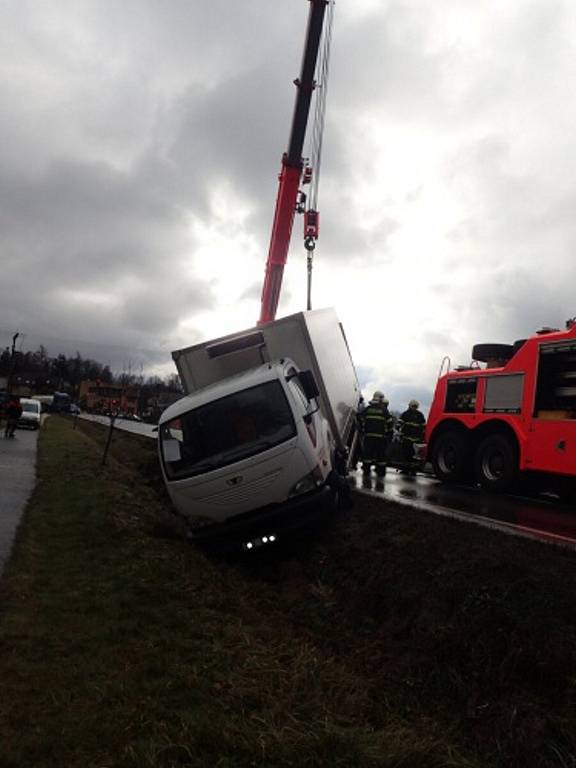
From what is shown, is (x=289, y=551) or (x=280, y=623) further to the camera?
(x=289, y=551)

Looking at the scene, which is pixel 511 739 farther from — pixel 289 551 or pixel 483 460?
pixel 483 460

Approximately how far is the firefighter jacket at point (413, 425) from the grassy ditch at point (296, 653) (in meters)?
6.42

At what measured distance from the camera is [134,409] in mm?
112250

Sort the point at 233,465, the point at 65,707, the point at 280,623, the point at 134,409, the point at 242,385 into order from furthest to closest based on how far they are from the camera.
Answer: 1. the point at 134,409
2. the point at 242,385
3. the point at 233,465
4. the point at 280,623
5. the point at 65,707

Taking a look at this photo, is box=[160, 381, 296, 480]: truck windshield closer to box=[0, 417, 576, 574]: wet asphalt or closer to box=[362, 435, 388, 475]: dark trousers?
box=[0, 417, 576, 574]: wet asphalt

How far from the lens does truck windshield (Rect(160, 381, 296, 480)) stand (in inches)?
295

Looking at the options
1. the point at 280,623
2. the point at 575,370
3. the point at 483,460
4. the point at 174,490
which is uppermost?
the point at 575,370

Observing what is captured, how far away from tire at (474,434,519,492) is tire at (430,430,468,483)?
0.41 m

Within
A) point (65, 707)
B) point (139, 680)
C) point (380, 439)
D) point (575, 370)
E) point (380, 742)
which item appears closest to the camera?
point (380, 742)

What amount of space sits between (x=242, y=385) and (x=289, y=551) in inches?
85.1

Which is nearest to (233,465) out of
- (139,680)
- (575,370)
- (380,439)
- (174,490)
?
(174,490)

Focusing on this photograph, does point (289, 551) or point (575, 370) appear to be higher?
point (575, 370)

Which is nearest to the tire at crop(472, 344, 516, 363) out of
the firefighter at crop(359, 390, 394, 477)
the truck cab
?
the firefighter at crop(359, 390, 394, 477)

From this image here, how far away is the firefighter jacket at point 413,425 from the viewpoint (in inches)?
552
